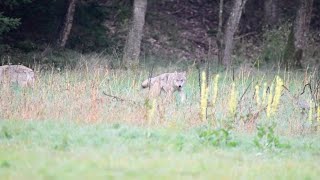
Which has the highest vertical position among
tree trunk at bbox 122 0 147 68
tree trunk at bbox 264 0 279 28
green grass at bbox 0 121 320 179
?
tree trunk at bbox 264 0 279 28

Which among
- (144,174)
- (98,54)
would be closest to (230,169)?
(144,174)

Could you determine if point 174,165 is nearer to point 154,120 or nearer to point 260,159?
point 260,159

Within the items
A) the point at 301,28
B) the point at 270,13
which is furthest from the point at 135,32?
the point at 270,13

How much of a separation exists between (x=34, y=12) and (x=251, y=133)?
596 inches

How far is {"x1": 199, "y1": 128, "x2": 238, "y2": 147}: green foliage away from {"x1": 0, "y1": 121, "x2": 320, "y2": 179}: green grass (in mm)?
109

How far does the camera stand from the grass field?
7.70 meters

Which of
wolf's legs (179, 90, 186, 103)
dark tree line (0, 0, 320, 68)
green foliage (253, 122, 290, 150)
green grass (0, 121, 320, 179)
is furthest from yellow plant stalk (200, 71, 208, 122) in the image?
dark tree line (0, 0, 320, 68)

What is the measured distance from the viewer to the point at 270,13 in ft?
103

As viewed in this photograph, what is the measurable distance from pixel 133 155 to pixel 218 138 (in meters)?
1.89

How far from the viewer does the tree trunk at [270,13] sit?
1220 inches

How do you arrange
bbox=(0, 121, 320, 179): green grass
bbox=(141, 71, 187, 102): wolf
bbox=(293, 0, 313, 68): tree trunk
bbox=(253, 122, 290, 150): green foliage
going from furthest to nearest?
bbox=(293, 0, 313, 68): tree trunk
bbox=(141, 71, 187, 102): wolf
bbox=(253, 122, 290, 150): green foliage
bbox=(0, 121, 320, 179): green grass

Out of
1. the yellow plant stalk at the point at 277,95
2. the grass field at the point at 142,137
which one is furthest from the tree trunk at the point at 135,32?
the yellow plant stalk at the point at 277,95

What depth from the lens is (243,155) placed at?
899 centimetres

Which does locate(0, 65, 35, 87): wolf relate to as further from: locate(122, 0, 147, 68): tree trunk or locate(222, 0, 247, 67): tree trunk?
locate(222, 0, 247, 67): tree trunk
